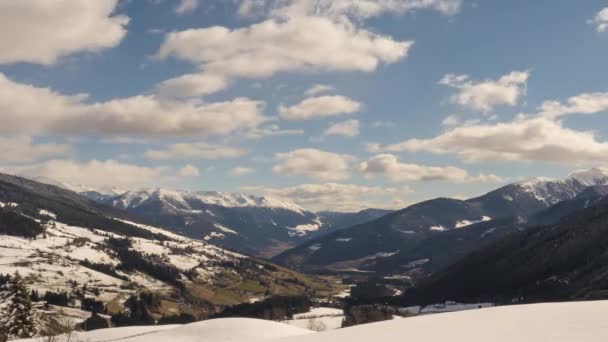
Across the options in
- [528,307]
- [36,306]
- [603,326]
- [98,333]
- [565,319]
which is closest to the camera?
[603,326]

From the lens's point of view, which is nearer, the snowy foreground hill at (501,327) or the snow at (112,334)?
the snowy foreground hill at (501,327)

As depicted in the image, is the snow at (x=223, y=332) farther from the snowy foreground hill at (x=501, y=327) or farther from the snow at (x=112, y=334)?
the snowy foreground hill at (x=501, y=327)

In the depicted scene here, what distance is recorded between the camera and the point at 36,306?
78875 millimetres

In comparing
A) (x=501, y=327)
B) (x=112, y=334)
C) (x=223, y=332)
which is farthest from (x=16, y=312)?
(x=501, y=327)

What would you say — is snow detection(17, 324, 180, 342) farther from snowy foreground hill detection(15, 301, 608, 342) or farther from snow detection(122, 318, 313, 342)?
snowy foreground hill detection(15, 301, 608, 342)

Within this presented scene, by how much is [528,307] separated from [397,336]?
452 inches

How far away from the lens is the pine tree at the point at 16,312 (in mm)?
73562

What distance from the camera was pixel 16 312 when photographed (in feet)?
244

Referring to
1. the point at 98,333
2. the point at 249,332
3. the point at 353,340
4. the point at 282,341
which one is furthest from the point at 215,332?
the point at 353,340

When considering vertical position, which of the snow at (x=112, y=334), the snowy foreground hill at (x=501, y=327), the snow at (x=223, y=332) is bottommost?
the snow at (x=112, y=334)

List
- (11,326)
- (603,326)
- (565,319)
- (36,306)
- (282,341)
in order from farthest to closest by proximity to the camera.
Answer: (36,306) → (11,326) → (282,341) → (565,319) → (603,326)

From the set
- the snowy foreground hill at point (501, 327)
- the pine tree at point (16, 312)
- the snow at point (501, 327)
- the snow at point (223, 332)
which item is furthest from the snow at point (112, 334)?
the snow at point (501, 327)

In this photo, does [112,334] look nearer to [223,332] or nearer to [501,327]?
[223,332]

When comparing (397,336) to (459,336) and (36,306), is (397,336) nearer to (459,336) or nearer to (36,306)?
(459,336)
